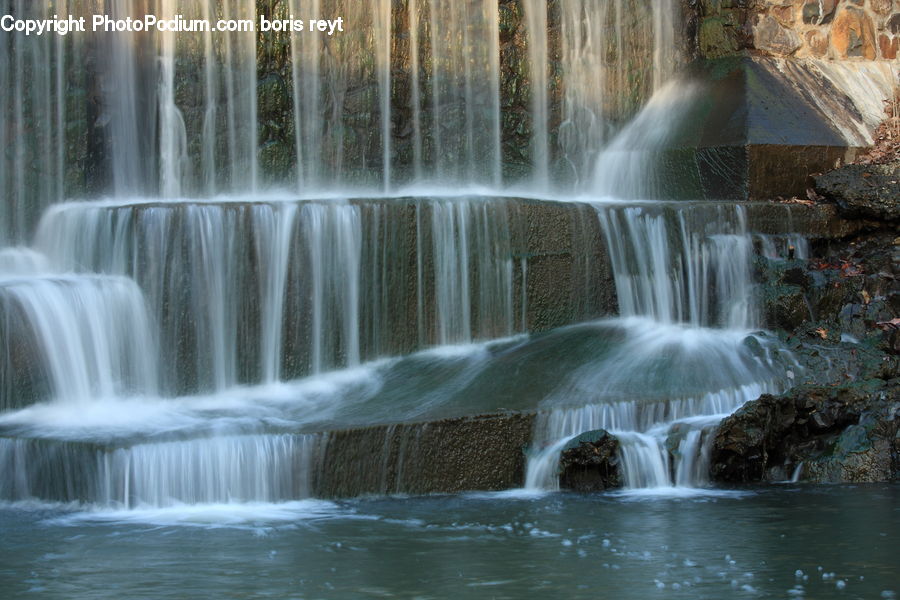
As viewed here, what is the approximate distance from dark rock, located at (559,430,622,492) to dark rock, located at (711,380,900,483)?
71 centimetres

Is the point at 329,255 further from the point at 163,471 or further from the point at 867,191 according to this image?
the point at 867,191

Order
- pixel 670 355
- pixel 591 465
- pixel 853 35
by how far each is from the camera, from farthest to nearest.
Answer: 1. pixel 853 35
2. pixel 670 355
3. pixel 591 465

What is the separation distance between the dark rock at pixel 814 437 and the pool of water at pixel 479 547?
1.09ft

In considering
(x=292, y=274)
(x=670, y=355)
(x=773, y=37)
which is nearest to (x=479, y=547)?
(x=670, y=355)

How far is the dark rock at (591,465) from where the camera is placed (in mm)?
8594

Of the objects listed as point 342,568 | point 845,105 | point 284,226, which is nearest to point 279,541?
point 342,568

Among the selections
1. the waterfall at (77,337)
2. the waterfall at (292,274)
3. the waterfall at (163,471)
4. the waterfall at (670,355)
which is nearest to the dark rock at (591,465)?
the waterfall at (670,355)

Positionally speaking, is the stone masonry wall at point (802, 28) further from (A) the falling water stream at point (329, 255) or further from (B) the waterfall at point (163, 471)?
(B) the waterfall at point (163, 471)

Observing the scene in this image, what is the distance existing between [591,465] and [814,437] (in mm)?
1628

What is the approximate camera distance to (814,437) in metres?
9.12

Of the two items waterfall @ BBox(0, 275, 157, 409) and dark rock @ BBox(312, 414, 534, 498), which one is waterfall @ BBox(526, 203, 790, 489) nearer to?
dark rock @ BBox(312, 414, 534, 498)

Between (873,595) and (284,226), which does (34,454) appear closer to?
(284,226)

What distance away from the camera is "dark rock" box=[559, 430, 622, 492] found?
859 cm

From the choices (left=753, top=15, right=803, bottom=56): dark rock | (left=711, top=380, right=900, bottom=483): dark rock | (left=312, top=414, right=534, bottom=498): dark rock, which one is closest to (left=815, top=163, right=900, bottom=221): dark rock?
(left=753, top=15, right=803, bottom=56): dark rock
